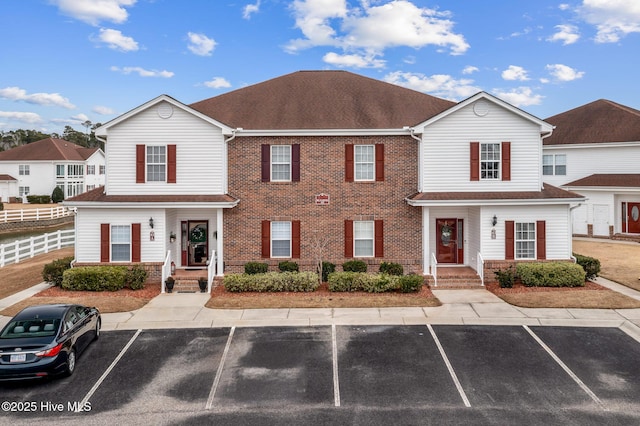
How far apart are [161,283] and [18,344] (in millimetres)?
9290

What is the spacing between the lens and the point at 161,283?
19438 mm

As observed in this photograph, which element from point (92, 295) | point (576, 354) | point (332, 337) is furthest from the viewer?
point (92, 295)

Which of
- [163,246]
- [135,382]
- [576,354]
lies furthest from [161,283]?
[576,354]

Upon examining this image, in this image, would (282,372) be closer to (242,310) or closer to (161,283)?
(242,310)

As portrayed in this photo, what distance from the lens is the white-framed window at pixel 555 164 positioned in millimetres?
35719

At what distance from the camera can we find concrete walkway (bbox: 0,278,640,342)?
14500mm

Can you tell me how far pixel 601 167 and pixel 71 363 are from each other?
37.1 m

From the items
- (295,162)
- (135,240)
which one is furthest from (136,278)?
(295,162)

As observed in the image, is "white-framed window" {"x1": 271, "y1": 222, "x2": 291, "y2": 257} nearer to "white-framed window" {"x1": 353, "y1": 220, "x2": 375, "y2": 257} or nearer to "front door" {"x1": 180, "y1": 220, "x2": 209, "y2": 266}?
"white-framed window" {"x1": 353, "y1": 220, "x2": 375, "y2": 257}

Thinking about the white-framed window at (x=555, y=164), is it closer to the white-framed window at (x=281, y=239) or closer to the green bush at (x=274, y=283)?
the white-framed window at (x=281, y=239)

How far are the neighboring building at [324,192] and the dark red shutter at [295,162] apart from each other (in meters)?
0.05

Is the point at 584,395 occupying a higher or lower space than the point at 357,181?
lower

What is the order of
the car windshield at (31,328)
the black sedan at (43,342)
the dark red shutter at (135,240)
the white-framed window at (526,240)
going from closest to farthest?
the black sedan at (43,342), the car windshield at (31,328), the dark red shutter at (135,240), the white-framed window at (526,240)

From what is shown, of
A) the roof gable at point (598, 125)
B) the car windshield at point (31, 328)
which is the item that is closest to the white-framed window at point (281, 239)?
the car windshield at point (31, 328)
